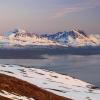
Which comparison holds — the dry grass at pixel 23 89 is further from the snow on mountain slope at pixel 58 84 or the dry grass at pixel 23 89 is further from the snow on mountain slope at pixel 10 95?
the snow on mountain slope at pixel 58 84

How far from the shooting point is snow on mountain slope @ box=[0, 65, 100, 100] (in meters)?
76.4

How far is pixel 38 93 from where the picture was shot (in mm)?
69250

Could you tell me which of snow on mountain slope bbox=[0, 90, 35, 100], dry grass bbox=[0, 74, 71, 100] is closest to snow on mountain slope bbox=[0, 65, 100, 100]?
dry grass bbox=[0, 74, 71, 100]

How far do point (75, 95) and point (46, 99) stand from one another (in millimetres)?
8051

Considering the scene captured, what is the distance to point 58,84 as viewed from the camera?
87.4 m

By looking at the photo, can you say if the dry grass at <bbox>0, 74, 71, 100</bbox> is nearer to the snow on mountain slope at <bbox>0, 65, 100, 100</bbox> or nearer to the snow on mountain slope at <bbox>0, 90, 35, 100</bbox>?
the snow on mountain slope at <bbox>0, 90, 35, 100</bbox>

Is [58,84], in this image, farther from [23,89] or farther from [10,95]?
[10,95]

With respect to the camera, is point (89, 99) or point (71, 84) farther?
point (71, 84)

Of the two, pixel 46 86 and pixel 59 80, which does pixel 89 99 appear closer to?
pixel 46 86

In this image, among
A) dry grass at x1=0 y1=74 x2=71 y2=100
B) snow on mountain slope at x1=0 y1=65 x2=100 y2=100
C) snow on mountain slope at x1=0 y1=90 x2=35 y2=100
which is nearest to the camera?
snow on mountain slope at x1=0 y1=90 x2=35 y2=100

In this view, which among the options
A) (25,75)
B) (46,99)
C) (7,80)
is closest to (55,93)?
(46,99)

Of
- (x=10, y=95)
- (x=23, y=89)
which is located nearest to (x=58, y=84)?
(x=23, y=89)

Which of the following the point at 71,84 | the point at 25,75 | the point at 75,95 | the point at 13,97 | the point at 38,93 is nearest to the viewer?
the point at 13,97

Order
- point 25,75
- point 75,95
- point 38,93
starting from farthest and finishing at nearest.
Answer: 1. point 25,75
2. point 75,95
3. point 38,93
